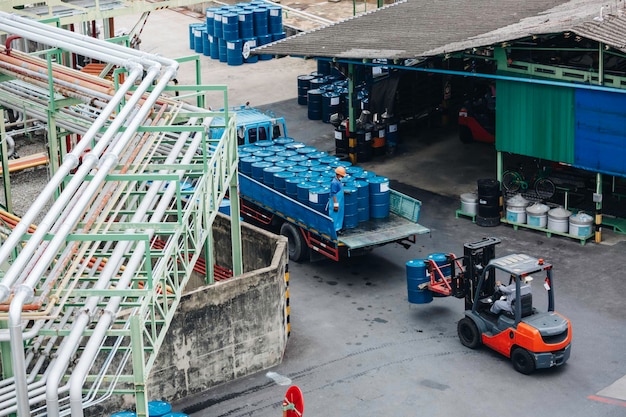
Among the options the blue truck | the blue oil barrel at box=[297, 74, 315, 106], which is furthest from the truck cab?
the blue oil barrel at box=[297, 74, 315, 106]

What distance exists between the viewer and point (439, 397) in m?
21.2

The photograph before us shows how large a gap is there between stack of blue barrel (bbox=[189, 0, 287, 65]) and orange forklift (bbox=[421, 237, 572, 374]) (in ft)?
81.2

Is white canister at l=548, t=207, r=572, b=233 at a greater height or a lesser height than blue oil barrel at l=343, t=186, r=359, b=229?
lesser

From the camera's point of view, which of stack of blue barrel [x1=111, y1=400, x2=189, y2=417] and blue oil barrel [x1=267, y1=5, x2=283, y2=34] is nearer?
stack of blue barrel [x1=111, y1=400, x2=189, y2=417]

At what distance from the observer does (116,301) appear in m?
17.1

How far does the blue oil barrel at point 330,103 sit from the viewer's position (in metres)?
39.1

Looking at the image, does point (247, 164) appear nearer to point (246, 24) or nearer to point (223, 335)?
point (223, 335)

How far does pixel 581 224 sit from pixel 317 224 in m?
6.69

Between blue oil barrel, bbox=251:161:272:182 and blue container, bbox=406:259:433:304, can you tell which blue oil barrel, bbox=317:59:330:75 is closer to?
blue oil barrel, bbox=251:161:272:182

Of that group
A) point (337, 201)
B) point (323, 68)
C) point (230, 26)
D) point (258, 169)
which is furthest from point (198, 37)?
point (337, 201)

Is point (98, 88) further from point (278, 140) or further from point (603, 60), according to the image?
point (603, 60)

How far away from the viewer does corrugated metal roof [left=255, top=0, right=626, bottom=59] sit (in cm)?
2859

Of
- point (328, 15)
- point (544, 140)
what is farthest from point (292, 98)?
point (544, 140)

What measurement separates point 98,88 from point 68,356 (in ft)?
26.4
